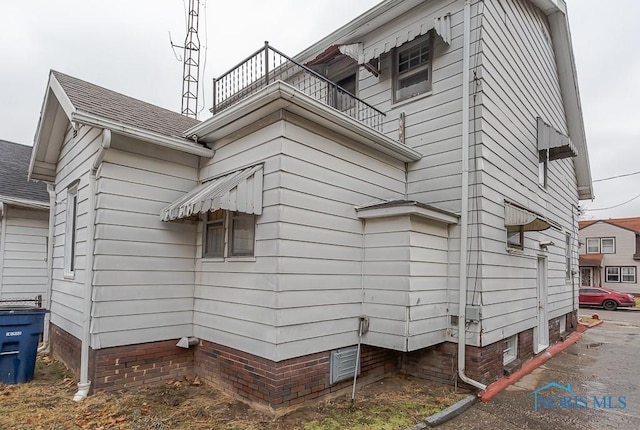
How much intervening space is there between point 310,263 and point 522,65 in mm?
6206

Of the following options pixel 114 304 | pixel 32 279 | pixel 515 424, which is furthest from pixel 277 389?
pixel 32 279

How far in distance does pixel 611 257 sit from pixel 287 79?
106 feet

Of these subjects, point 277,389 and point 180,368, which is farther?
point 180,368

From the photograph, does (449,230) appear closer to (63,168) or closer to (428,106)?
(428,106)

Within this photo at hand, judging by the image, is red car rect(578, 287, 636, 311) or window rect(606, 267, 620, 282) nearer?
red car rect(578, 287, 636, 311)

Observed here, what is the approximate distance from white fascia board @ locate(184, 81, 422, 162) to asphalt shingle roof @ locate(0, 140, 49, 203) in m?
6.51

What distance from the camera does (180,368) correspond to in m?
5.52

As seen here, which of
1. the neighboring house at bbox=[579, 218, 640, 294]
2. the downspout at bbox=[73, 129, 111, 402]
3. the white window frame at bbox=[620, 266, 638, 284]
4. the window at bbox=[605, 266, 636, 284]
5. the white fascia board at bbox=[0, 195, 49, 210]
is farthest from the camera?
the neighboring house at bbox=[579, 218, 640, 294]

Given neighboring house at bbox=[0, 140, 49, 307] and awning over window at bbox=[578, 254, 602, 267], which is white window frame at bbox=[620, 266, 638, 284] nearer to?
awning over window at bbox=[578, 254, 602, 267]

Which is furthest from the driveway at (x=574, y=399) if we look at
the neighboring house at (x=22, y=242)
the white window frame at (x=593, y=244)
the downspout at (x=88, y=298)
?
the white window frame at (x=593, y=244)

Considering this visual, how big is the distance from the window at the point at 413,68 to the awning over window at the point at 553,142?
338cm

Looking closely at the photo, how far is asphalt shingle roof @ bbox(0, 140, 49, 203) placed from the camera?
9.31 metres

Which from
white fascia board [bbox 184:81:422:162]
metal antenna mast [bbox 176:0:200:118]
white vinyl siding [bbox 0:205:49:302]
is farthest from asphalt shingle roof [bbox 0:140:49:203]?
white fascia board [bbox 184:81:422:162]

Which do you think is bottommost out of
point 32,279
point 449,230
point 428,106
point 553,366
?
point 553,366
